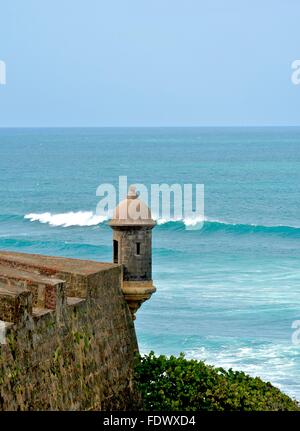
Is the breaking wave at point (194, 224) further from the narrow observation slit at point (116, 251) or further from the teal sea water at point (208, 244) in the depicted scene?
the narrow observation slit at point (116, 251)

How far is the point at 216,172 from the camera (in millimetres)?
121438

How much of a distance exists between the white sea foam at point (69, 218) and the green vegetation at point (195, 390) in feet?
179

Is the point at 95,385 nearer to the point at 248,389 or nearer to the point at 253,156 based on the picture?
the point at 248,389

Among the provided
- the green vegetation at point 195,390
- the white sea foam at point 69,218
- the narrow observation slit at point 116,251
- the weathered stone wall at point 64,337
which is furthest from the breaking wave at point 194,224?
the weathered stone wall at point 64,337

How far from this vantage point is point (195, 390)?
20.1 metres

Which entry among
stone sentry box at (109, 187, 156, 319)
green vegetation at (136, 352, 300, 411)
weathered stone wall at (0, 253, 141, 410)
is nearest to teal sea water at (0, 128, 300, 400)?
green vegetation at (136, 352, 300, 411)

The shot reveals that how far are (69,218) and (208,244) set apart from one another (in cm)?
1717

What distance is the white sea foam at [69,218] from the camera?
76.3 m

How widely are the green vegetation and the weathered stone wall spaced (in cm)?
49

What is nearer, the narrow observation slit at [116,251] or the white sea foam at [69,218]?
the narrow observation slit at [116,251]

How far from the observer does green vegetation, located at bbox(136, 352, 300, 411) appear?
1995 cm

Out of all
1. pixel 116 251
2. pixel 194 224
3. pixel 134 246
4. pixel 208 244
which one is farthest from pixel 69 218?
pixel 134 246

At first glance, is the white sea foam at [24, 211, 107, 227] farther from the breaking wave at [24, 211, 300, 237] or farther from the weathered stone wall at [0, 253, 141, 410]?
the weathered stone wall at [0, 253, 141, 410]

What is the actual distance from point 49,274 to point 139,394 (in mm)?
3180
